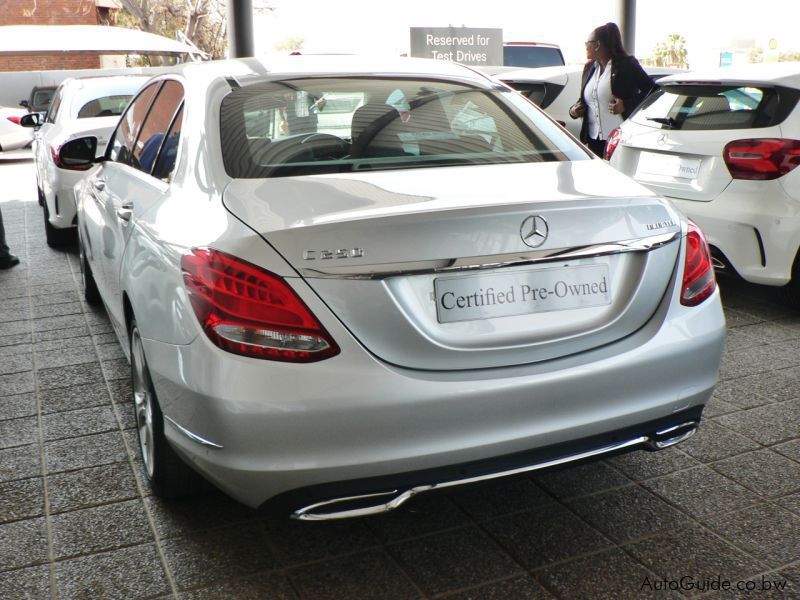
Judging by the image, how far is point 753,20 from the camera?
12431 centimetres

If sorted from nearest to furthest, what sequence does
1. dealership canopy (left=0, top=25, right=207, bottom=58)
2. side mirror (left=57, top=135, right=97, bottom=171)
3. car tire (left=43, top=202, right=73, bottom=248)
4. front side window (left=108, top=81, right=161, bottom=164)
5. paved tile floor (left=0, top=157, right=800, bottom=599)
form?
paved tile floor (left=0, top=157, right=800, bottom=599) → front side window (left=108, top=81, right=161, bottom=164) → side mirror (left=57, top=135, right=97, bottom=171) → car tire (left=43, top=202, right=73, bottom=248) → dealership canopy (left=0, top=25, right=207, bottom=58)

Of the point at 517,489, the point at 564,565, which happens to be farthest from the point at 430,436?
the point at 517,489

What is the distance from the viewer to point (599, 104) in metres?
6.84

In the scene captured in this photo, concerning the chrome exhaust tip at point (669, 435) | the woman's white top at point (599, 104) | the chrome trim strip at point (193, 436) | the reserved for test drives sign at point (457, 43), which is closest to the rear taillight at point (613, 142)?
the woman's white top at point (599, 104)

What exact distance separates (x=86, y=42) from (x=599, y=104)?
16.4 meters

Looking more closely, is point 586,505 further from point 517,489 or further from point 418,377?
point 418,377

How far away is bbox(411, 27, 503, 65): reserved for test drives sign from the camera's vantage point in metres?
16.1

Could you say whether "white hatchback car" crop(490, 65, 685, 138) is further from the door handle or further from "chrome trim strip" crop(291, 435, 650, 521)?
"chrome trim strip" crop(291, 435, 650, 521)

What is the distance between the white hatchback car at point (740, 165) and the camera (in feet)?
16.2

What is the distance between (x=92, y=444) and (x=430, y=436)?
1908mm

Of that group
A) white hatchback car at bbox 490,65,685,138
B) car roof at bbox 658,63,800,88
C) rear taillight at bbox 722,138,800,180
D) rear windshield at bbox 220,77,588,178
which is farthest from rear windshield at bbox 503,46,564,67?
rear windshield at bbox 220,77,588,178

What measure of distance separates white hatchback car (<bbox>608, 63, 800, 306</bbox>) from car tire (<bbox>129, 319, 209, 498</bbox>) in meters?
3.45

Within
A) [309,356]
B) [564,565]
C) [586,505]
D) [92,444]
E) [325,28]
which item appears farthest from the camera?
[325,28]

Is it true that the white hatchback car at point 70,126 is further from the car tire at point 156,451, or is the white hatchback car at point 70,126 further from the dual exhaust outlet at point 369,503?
the dual exhaust outlet at point 369,503
